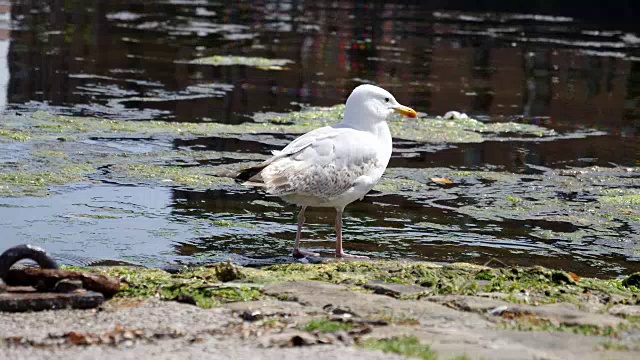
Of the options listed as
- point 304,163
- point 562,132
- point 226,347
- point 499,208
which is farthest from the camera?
point 562,132

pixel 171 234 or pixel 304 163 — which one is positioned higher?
pixel 304 163

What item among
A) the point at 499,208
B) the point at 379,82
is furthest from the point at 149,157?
the point at 379,82

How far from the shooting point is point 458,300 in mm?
6348

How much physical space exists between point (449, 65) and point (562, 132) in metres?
7.22

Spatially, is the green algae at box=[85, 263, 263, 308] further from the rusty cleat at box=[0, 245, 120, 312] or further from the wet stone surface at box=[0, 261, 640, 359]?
the rusty cleat at box=[0, 245, 120, 312]

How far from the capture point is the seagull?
26.7 ft

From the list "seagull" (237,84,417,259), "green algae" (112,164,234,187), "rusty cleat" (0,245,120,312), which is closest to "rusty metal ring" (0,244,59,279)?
"rusty cleat" (0,245,120,312)

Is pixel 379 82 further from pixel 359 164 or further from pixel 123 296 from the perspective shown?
pixel 123 296

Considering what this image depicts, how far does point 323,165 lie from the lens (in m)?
8.30

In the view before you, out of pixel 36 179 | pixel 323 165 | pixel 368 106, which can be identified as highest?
pixel 368 106

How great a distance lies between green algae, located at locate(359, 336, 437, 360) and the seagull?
286cm

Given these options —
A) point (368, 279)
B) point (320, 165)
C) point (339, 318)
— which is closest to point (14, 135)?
Result: point (320, 165)

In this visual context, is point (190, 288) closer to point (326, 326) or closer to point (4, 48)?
point (326, 326)

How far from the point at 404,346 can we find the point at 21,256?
2367 millimetres
